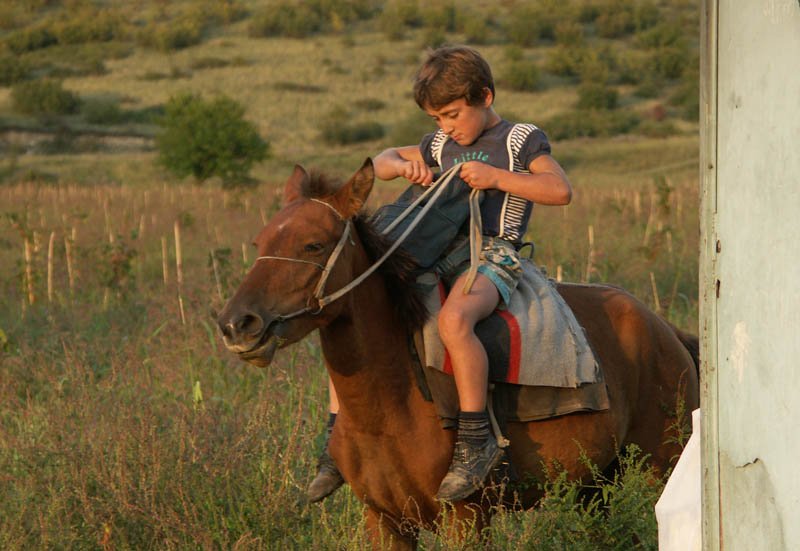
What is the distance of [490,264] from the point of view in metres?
3.89

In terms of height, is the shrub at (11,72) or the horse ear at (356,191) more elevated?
Answer: the horse ear at (356,191)

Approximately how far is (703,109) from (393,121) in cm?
5019

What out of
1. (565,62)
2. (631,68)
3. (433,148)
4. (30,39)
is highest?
(30,39)

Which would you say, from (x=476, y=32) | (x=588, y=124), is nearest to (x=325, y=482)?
(x=588, y=124)

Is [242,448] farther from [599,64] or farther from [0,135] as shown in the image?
[599,64]

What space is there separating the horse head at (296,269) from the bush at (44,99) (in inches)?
2075

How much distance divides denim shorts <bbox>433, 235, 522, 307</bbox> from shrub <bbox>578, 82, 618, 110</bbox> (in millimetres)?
51626

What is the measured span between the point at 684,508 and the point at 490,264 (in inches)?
51.0

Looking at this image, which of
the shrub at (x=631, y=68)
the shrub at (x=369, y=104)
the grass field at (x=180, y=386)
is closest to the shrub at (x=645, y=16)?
the shrub at (x=631, y=68)

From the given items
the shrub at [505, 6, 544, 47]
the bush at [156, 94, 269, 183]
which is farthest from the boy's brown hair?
the shrub at [505, 6, 544, 47]

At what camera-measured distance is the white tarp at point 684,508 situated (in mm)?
3033

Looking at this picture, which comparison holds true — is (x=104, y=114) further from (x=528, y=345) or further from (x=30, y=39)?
(x=528, y=345)

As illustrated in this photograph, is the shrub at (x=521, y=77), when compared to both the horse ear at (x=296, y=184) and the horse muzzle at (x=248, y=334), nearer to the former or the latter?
the horse ear at (x=296, y=184)

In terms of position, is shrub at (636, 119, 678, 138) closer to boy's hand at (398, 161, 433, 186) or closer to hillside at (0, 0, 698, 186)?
hillside at (0, 0, 698, 186)
